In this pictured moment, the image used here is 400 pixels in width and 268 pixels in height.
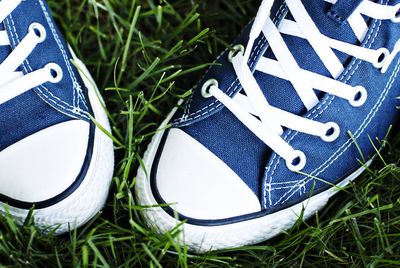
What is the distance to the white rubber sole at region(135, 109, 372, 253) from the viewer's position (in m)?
1.01

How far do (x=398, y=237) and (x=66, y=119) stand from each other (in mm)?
598

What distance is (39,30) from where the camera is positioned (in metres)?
1.08

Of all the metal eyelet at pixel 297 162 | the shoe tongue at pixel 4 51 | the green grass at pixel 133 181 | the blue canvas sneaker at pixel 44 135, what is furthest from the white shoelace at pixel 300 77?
the shoe tongue at pixel 4 51

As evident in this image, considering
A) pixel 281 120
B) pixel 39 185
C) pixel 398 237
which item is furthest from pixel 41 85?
pixel 398 237

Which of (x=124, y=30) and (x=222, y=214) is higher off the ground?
(x=124, y=30)

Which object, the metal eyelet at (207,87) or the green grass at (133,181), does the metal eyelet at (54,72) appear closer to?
the green grass at (133,181)

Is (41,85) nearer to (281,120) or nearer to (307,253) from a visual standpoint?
(281,120)

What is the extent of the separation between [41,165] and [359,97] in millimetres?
536

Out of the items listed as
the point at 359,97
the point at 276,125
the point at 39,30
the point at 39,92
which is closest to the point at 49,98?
the point at 39,92

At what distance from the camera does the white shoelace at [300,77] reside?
1011 millimetres

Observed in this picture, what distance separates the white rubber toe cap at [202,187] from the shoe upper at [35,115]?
0.14m

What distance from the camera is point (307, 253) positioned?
1.09 m

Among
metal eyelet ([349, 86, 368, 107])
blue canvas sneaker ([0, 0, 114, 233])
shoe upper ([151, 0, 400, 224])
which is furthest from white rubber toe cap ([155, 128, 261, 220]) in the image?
metal eyelet ([349, 86, 368, 107])

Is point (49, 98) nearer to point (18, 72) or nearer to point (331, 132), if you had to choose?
point (18, 72)
